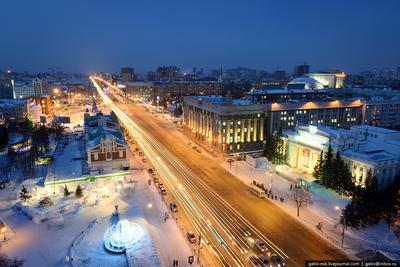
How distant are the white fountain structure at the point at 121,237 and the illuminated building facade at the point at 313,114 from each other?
54.8 meters

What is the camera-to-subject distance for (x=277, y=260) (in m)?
34.2

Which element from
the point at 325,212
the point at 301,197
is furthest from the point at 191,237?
the point at 325,212

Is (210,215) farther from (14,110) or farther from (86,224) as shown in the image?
(14,110)

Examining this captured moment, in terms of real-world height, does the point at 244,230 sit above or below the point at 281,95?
below

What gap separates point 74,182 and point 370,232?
48.5 meters

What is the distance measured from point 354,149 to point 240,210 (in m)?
25.4

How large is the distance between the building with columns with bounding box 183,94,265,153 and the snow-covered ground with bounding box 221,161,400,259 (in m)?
13.6

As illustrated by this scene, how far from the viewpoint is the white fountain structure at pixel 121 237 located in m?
36.2

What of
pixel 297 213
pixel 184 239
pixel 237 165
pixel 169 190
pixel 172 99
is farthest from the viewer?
pixel 172 99

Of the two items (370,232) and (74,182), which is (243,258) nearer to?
(370,232)

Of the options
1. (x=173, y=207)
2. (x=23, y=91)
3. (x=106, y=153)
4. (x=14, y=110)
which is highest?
(x=23, y=91)

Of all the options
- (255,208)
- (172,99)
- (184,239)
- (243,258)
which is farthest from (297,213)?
(172,99)

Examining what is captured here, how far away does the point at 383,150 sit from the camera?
54750 mm

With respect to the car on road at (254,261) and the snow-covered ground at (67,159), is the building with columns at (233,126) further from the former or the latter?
the car on road at (254,261)
